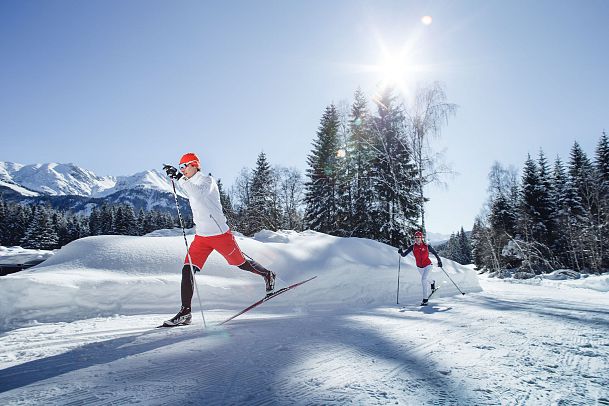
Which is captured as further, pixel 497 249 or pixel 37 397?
pixel 497 249

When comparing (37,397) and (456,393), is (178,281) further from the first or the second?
(456,393)

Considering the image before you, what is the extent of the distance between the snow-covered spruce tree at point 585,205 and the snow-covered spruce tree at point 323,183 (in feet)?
66.8

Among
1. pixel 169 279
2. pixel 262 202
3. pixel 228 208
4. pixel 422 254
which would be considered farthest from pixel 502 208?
pixel 169 279

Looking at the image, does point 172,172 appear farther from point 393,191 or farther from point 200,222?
point 393,191

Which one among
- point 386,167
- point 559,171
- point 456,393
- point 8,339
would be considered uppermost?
point 559,171

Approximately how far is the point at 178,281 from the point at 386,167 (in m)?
20.8

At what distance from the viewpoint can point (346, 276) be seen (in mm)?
8266

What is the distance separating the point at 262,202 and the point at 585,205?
30.2 m

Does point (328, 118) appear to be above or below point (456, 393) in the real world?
above

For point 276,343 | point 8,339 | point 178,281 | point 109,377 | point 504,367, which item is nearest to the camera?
point 109,377

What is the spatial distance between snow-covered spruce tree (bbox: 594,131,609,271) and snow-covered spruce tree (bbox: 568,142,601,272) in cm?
38

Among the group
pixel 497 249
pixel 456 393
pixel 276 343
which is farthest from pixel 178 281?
pixel 497 249

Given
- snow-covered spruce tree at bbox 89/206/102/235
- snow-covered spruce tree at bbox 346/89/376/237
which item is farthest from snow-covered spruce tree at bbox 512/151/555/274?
snow-covered spruce tree at bbox 89/206/102/235

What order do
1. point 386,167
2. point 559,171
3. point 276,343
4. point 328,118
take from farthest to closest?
point 559,171
point 328,118
point 386,167
point 276,343
